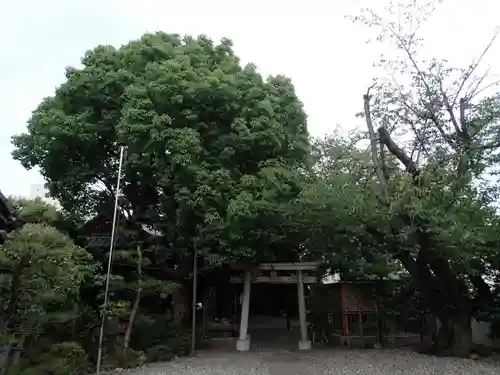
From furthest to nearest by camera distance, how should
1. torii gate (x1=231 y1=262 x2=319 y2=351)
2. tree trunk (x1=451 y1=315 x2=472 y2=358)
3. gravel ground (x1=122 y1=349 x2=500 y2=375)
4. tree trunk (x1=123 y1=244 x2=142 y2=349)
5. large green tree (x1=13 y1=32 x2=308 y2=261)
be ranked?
torii gate (x1=231 y1=262 x2=319 y2=351)
large green tree (x1=13 y1=32 x2=308 y2=261)
tree trunk (x1=123 y1=244 x2=142 y2=349)
tree trunk (x1=451 y1=315 x2=472 y2=358)
gravel ground (x1=122 y1=349 x2=500 y2=375)

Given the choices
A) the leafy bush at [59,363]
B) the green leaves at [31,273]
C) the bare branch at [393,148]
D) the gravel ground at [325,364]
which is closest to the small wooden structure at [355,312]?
the gravel ground at [325,364]

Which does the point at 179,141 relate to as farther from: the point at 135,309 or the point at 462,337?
the point at 462,337

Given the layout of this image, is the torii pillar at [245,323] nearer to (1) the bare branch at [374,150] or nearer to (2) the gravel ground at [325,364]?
(2) the gravel ground at [325,364]

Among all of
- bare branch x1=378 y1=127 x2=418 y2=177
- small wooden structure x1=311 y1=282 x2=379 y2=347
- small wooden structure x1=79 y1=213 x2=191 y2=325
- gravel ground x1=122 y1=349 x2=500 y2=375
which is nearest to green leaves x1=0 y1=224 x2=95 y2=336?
gravel ground x1=122 y1=349 x2=500 y2=375

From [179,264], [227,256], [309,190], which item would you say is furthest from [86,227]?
[309,190]

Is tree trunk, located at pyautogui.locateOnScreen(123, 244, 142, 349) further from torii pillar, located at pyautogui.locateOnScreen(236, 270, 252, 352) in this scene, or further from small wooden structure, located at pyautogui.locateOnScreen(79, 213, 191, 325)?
torii pillar, located at pyautogui.locateOnScreen(236, 270, 252, 352)

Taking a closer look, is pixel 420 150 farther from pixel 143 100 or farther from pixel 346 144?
pixel 143 100

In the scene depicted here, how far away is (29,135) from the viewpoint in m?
12.7

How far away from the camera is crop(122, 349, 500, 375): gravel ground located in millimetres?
9250

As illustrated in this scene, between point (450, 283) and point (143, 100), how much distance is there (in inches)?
330

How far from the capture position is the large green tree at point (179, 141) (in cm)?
1101

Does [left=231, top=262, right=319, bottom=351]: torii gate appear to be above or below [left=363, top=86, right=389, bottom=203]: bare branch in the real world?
below

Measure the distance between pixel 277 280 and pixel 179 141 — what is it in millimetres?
5255

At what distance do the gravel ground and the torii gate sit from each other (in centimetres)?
95
